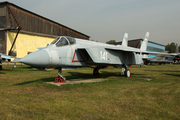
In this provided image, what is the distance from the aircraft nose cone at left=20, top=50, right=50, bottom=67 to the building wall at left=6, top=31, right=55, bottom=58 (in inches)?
940

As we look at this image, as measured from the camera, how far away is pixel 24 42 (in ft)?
98.1

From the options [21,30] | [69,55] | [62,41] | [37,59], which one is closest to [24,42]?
[21,30]

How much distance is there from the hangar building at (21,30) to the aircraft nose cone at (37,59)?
74.0 ft

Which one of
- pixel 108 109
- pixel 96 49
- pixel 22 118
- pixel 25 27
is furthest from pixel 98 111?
pixel 25 27

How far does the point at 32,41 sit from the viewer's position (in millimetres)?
30875

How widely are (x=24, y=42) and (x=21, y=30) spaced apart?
2466 millimetres

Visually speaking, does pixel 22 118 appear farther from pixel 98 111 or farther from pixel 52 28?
pixel 52 28

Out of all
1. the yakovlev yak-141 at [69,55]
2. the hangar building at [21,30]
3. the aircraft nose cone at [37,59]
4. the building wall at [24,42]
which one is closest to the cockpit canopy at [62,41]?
the yakovlev yak-141 at [69,55]

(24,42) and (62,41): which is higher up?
(24,42)

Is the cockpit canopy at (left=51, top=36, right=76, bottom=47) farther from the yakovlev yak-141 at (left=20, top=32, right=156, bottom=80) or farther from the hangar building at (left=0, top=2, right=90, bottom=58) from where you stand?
the hangar building at (left=0, top=2, right=90, bottom=58)

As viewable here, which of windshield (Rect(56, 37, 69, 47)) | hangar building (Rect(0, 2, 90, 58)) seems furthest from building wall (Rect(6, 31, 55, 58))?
windshield (Rect(56, 37, 69, 47))

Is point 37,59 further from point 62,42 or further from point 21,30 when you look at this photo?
point 21,30

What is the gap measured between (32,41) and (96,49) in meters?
24.8

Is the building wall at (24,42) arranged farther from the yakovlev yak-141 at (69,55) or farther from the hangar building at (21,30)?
the yakovlev yak-141 at (69,55)
